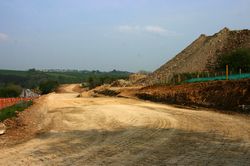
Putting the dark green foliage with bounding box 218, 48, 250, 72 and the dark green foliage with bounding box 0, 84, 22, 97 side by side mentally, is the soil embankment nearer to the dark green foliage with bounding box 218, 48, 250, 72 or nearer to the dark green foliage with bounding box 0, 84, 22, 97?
the dark green foliage with bounding box 218, 48, 250, 72

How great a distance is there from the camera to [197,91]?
28375 mm

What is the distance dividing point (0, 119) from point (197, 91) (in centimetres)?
1360

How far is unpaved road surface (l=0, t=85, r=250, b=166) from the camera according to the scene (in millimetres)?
10570

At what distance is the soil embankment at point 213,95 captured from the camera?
948 inches

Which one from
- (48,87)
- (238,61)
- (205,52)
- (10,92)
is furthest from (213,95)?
(48,87)

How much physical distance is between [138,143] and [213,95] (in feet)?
47.4

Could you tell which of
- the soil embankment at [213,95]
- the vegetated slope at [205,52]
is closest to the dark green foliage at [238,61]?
the vegetated slope at [205,52]

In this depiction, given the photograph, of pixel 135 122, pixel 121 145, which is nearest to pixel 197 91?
pixel 135 122

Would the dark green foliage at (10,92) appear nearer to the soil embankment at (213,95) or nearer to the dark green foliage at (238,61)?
the dark green foliage at (238,61)

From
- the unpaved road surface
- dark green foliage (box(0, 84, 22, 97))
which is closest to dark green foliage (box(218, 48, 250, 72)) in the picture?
the unpaved road surface

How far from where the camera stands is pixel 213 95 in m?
26.4

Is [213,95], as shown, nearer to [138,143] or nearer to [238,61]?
[138,143]

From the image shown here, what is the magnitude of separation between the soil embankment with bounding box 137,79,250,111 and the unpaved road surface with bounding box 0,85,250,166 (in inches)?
210

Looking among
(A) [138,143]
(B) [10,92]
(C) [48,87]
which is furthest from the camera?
(C) [48,87]
